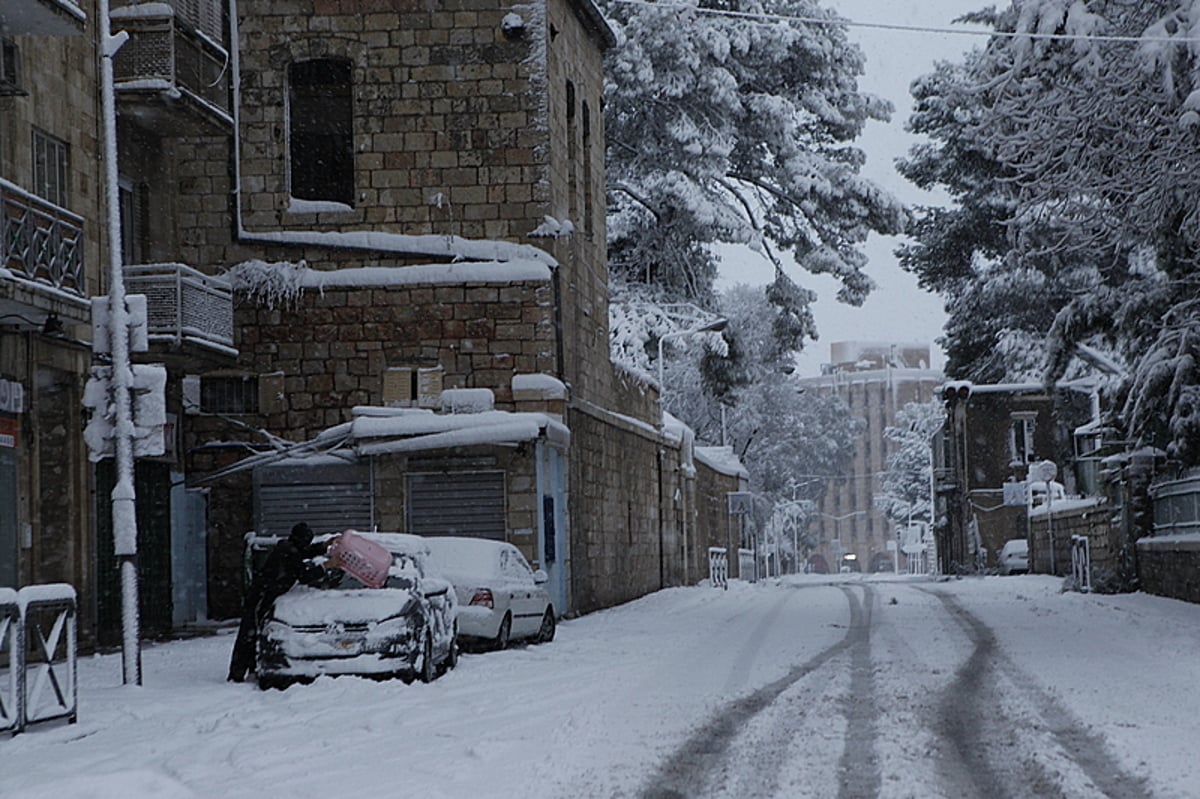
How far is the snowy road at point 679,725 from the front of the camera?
9.56m

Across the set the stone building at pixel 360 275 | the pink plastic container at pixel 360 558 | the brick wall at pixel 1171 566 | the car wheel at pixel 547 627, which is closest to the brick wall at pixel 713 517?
the brick wall at pixel 1171 566

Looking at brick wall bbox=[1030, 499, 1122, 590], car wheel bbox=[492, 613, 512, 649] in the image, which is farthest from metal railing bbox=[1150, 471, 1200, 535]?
car wheel bbox=[492, 613, 512, 649]

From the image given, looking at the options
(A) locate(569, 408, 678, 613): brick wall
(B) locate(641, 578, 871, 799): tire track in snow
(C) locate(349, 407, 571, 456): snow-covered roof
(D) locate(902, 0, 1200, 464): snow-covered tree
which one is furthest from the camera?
(A) locate(569, 408, 678, 613): brick wall

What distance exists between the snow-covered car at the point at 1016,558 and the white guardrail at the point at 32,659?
38.0 meters

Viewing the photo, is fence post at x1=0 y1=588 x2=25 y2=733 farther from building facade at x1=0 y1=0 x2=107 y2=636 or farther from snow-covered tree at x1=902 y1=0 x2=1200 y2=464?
snow-covered tree at x1=902 y1=0 x2=1200 y2=464

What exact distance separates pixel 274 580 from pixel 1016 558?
36081mm

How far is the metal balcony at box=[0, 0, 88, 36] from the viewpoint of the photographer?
734 inches

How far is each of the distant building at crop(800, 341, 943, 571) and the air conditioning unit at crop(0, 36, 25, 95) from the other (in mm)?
133457

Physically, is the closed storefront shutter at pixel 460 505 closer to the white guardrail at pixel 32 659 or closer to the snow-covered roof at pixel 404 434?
the snow-covered roof at pixel 404 434

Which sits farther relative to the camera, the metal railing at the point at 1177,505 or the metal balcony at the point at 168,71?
the metal railing at the point at 1177,505

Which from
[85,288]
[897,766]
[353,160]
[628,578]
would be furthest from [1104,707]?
[628,578]

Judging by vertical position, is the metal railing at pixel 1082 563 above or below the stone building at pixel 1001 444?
below

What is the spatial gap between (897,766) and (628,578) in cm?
2360

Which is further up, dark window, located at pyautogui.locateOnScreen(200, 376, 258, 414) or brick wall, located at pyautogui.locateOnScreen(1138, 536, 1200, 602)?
dark window, located at pyautogui.locateOnScreen(200, 376, 258, 414)
